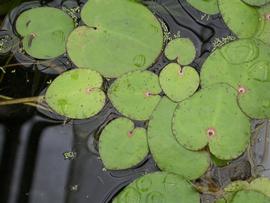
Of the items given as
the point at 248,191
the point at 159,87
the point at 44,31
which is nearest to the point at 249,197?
the point at 248,191

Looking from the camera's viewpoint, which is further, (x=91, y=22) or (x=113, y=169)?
Result: (x=91, y=22)

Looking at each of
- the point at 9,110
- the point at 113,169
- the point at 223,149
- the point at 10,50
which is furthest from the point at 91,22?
the point at 223,149

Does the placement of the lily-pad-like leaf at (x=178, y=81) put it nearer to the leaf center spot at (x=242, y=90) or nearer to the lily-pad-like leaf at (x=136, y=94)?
the lily-pad-like leaf at (x=136, y=94)

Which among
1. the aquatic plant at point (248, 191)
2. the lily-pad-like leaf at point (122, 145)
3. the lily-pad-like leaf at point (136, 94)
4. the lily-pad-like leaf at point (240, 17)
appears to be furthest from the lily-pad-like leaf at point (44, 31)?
the aquatic plant at point (248, 191)

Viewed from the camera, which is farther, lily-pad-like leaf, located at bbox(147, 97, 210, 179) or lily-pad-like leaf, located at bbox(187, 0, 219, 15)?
lily-pad-like leaf, located at bbox(187, 0, 219, 15)

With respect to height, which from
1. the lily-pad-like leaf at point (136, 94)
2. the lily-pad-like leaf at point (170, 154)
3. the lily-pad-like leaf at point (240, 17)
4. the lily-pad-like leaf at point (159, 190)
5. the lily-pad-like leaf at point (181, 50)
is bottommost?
the lily-pad-like leaf at point (159, 190)

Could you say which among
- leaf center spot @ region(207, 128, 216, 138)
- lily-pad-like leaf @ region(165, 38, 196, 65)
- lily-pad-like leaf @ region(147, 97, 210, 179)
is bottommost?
lily-pad-like leaf @ region(147, 97, 210, 179)

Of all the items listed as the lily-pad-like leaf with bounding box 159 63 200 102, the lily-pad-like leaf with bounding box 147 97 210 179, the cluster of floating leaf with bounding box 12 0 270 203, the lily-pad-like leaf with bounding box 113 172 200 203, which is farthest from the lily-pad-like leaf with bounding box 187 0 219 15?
the lily-pad-like leaf with bounding box 113 172 200 203

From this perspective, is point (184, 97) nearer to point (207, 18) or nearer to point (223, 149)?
point (223, 149)

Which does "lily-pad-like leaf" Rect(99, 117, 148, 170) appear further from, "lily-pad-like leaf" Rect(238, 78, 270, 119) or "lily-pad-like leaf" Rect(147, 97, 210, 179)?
"lily-pad-like leaf" Rect(238, 78, 270, 119)
